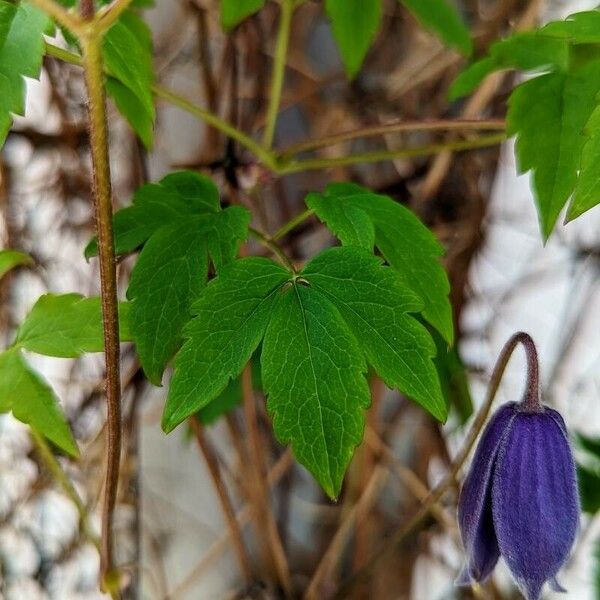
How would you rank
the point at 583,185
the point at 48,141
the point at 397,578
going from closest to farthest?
the point at 583,185
the point at 48,141
the point at 397,578

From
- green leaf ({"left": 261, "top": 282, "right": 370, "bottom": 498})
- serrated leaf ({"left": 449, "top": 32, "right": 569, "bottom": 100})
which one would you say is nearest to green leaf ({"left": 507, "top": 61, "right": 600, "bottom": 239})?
serrated leaf ({"left": 449, "top": 32, "right": 569, "bottom": 100})

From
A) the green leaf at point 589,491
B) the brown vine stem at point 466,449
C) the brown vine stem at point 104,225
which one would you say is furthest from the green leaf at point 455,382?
the brown vine stem at point 104,225

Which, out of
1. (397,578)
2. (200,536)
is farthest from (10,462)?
(397,578)

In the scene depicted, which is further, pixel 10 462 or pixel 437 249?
pixel 10 462

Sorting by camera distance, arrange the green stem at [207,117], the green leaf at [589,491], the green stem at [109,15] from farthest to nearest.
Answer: the green leaf at [589,491] → the green stem at [207,117] → the green stem at [109,15]

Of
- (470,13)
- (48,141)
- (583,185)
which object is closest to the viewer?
(583,185)

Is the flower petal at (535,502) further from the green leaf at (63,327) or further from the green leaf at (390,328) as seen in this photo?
the green leaf at (63,327)

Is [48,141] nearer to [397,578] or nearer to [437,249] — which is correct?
[437,249]
